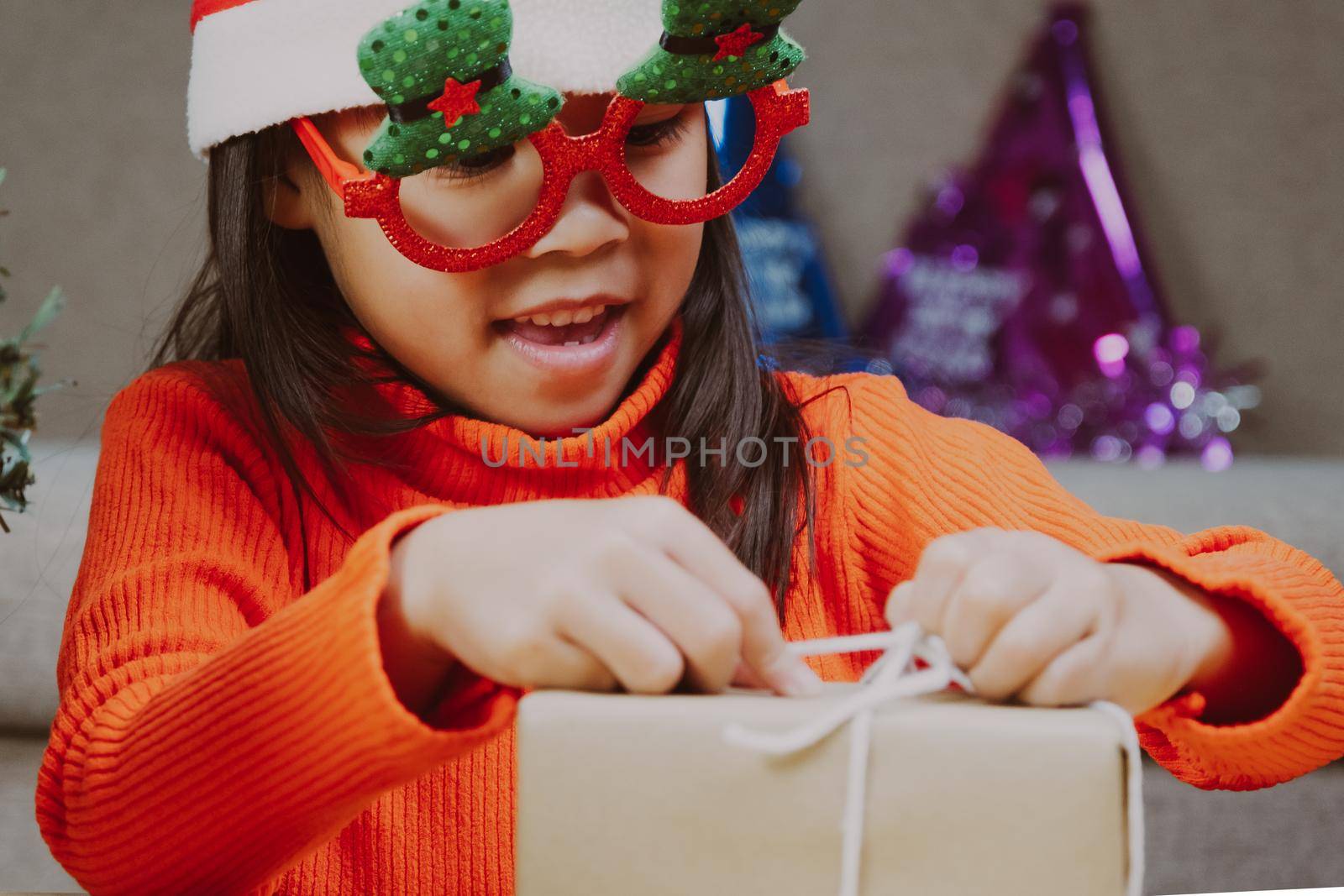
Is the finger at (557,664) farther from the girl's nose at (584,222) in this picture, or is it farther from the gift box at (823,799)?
the girl's nose at (584,222)

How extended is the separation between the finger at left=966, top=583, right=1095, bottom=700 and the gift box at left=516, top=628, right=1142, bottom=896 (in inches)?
0.9

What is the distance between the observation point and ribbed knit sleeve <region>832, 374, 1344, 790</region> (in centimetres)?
49

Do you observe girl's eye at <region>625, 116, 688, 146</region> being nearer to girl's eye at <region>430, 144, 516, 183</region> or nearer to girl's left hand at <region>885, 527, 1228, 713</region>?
girl's eye at <region>430, 144, 516, 183</region>

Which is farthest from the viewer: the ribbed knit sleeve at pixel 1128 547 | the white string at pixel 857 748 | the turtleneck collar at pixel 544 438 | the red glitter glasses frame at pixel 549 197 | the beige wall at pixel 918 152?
the beige wall at pixel 918 152

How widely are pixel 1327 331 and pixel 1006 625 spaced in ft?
4.96

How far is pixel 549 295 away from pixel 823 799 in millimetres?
341

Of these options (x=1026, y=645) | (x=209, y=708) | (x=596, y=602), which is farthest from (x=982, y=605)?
(x=209, y=708)

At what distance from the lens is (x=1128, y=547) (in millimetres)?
495

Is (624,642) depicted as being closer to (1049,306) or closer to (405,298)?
(405,298)

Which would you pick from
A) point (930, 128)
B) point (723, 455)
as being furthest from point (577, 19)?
point (930, 128)

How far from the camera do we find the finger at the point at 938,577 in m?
0.41

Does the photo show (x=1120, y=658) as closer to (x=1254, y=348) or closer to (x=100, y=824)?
(x=100, y=824)

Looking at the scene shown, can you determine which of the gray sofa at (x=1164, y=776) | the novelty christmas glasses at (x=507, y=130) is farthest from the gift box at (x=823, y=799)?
the gray sofa at (x=1164, y=776)

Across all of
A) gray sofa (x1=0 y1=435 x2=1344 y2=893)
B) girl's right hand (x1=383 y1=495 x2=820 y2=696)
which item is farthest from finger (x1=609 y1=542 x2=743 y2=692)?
gray sofa (x1=0 y1=435 x2=1344 y2=893)
